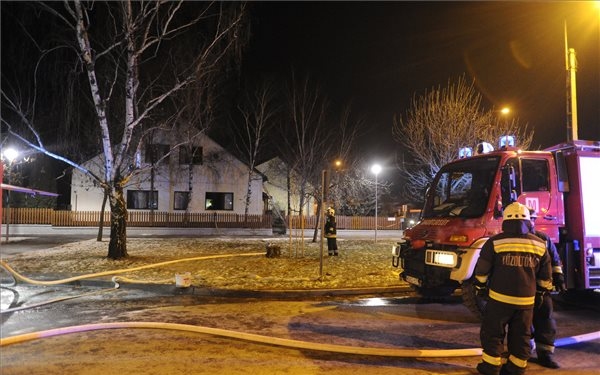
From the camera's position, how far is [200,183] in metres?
32.5

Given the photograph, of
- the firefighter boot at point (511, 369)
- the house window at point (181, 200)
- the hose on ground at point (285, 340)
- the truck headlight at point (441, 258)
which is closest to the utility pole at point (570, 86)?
the hose on ground at point (285, 340)

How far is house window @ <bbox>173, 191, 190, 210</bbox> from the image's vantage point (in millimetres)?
32156

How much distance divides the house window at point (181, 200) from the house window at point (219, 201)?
1445 millimetres

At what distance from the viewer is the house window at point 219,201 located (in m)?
33.1

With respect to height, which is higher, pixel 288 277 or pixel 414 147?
pixel 414 147

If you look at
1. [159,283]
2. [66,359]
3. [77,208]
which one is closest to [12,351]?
[66,359]

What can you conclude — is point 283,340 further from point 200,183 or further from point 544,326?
point 200,183

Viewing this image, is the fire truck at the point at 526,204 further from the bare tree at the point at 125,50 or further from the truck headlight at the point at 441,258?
the bare tree at the point at 125,50

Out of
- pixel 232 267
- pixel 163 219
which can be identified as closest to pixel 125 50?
pixel 232 267

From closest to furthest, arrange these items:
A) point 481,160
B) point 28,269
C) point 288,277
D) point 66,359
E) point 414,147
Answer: point 66,359, point 481,160, point 288,277, point 28,269, point 414,147

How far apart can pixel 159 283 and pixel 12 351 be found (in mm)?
4466

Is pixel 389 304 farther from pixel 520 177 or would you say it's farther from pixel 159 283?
pixel 159 283

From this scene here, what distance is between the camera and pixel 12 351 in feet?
17.7

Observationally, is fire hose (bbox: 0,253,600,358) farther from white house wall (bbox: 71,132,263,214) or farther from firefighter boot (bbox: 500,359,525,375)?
white house wall (bbox: 71,132,263,214)
